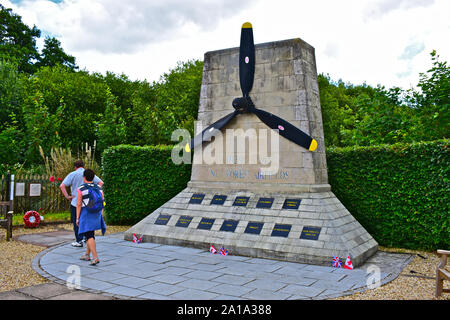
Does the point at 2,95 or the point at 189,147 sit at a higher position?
the point at 2,95

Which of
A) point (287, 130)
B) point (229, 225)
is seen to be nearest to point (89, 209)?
→ point (229, 225)

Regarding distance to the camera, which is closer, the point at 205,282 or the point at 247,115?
the point at 205,282

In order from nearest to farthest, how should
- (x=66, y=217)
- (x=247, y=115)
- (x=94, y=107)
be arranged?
(x=247, y=115) → (x=66, y=217) → (x=94, y=107)

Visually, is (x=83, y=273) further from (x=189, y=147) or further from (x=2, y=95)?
(x=2, y=95)

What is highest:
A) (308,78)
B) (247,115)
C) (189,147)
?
(308,78)

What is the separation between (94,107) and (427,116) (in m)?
22.3

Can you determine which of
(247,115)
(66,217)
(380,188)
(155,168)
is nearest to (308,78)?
(247,115)

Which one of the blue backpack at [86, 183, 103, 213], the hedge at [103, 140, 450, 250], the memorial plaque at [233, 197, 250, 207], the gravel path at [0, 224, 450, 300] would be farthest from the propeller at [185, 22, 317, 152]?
the gravel path at [0, 224, 450, 300]

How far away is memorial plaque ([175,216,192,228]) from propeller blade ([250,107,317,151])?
2966 millimetres

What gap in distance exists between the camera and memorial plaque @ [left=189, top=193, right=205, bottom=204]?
9.35 metres

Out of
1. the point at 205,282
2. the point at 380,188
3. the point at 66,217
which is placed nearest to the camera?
the point at 205,282

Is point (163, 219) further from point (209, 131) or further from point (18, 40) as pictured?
point (18, 40)

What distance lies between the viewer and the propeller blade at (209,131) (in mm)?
9352

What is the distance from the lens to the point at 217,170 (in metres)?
9.65
